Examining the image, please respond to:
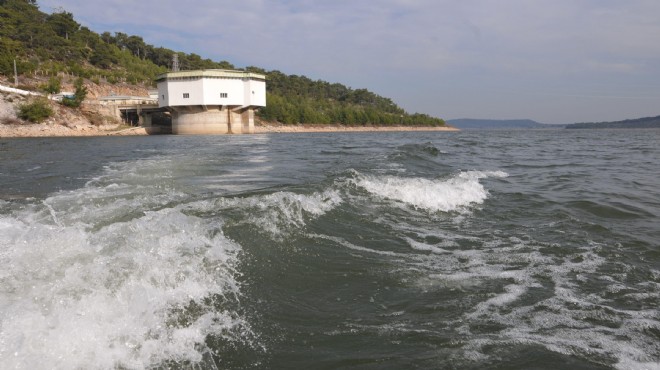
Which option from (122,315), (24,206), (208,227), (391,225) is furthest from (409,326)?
(24,206)

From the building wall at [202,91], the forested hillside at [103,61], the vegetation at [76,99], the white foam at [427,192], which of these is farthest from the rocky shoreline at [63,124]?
the white foam at [427,192]

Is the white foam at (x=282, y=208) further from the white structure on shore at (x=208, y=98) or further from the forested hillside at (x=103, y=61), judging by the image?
the forested hillside at (x=103, y=61)

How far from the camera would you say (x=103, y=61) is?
76.2m

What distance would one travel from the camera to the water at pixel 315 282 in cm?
288

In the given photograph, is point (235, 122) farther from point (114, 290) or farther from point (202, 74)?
point (114, 290)

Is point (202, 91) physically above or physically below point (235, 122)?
above

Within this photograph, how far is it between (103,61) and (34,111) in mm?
36170

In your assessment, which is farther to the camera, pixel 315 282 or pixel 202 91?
pixel 202 91

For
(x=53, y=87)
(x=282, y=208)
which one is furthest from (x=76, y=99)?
(x=282, y=208)

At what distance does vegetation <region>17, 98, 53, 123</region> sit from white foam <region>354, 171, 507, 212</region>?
46.9 m

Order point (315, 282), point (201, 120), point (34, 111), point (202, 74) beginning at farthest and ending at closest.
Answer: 1. point (201, 120)
2. point (202, 74)
3. point (34, 111)
4. point (315, 282)

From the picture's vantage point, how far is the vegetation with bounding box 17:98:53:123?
44062 millimetres

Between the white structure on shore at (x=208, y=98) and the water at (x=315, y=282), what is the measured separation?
4704cm

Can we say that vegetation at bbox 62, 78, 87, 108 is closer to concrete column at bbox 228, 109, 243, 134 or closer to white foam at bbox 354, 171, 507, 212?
concrete column at bbox 228, 109, 243, 134
